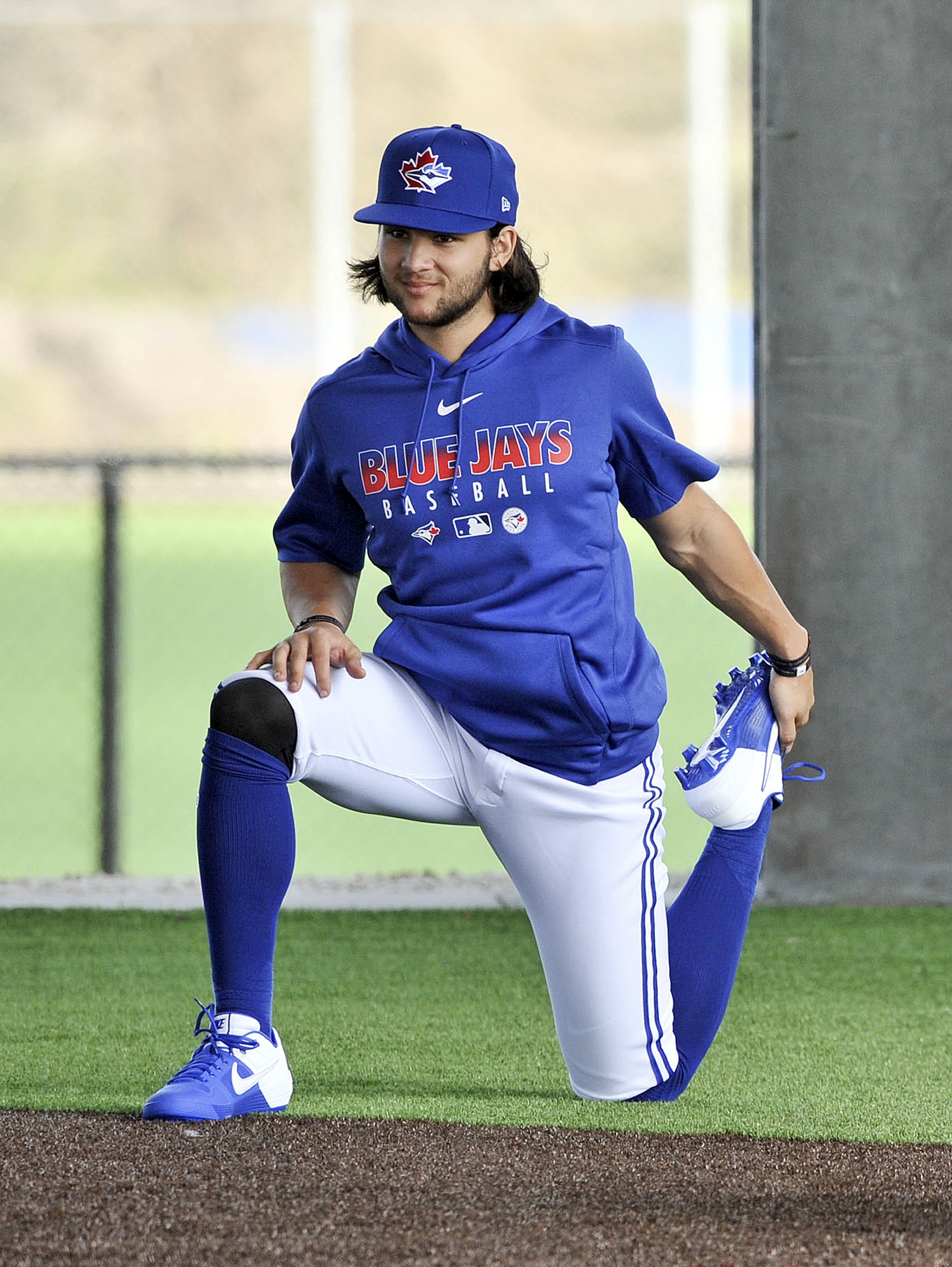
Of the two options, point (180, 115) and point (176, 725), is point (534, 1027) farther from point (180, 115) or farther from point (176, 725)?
point (180, 115)

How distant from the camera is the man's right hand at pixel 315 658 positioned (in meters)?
2.28

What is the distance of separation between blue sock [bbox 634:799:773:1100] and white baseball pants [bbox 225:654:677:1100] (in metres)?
0.05

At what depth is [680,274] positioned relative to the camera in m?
28.5

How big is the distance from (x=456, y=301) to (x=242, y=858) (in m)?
0.81

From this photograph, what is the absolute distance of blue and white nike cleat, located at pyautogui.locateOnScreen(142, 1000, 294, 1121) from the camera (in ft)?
7.16

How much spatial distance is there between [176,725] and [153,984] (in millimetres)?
6274

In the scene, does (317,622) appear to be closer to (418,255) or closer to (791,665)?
(418,255)

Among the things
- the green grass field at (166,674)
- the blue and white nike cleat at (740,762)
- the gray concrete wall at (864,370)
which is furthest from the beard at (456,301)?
the green grass field at (166,674)

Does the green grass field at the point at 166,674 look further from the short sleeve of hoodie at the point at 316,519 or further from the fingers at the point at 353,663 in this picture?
the fingers at the point at 353,663

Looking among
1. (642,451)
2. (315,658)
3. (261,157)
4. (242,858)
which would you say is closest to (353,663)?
(315,658)

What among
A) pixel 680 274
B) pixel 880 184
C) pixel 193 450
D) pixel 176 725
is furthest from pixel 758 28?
pixel 680 274

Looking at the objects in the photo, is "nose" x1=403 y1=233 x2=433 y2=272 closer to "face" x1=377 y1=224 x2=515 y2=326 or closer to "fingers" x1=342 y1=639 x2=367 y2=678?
"face" x1=377 y1=224 x2=515 y2=326

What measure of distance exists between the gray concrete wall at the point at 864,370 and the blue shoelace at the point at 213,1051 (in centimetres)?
218

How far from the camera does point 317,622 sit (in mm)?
2424
